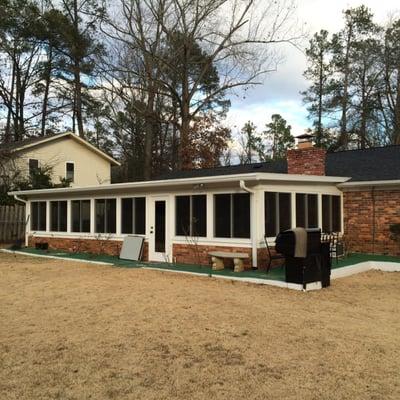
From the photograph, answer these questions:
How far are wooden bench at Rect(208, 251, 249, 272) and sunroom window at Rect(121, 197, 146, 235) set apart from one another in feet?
9.57

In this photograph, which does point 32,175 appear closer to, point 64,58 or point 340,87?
point 64,58

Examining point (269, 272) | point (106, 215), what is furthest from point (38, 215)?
point (269, 272)

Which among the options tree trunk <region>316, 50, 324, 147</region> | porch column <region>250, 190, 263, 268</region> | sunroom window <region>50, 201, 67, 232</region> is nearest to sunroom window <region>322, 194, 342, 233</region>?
porch column <region>250, 190, 263, 268</region>

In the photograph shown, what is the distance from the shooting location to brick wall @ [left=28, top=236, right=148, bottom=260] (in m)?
14.2

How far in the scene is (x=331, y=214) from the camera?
42.7 ft

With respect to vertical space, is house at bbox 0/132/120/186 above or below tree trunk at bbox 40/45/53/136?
below

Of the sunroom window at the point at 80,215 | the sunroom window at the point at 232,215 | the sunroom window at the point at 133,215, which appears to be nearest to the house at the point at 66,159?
the sunroom window at the point at 80,215

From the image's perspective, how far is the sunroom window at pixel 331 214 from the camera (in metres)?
12.8

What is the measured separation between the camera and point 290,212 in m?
11.5

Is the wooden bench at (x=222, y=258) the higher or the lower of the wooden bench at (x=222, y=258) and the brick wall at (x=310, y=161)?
the lower

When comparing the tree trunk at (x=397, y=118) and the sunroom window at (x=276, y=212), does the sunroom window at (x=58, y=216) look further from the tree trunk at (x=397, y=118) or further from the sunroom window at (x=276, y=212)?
the tree trunk at (x=397, y=118)

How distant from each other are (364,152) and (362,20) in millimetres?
19327

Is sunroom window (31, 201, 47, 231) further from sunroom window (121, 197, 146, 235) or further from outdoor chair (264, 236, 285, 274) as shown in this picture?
outdoor chair (264, 236, 285, 274)

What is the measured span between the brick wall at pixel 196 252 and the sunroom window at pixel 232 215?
322 mm
